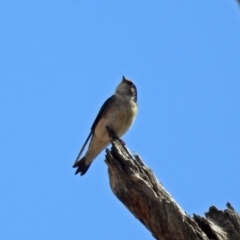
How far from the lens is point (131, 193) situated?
5539 mm

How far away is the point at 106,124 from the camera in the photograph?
386 inches

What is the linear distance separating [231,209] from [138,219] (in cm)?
89

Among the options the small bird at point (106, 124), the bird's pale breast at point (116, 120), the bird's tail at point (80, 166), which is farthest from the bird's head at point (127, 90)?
the bird's tail at point (80, 166)

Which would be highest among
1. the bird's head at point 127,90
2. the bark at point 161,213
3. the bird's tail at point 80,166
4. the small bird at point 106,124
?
the bird's head at point 127,90

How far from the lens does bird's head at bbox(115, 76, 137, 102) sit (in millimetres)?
10316

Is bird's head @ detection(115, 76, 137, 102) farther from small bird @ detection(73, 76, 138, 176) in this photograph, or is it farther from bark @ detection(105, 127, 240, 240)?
bark @ detection(105, 127, 240, 240)

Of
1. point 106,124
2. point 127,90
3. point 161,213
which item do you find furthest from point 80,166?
point 161,213

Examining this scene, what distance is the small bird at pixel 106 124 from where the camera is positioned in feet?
32.1

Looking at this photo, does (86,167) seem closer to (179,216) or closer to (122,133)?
(122,133)

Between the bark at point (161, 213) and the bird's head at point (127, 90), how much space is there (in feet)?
14.9

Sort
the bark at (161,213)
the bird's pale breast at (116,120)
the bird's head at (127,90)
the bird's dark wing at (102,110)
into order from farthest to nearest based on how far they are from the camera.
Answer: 1. the bird's head at (127,90)
2. the bird's dark wing at (102,110)
3. the bird's pale breast at (116,120)
4. the bark at (161,213)

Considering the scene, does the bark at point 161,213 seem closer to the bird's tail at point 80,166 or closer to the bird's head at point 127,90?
the bird's tail at point 80,166

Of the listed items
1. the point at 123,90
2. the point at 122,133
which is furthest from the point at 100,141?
the point at 123,90

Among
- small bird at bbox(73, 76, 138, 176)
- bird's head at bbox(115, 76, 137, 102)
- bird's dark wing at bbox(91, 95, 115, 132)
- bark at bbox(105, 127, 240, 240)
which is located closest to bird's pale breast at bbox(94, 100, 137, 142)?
small bird at bbox(73, 76, 138, 176)
